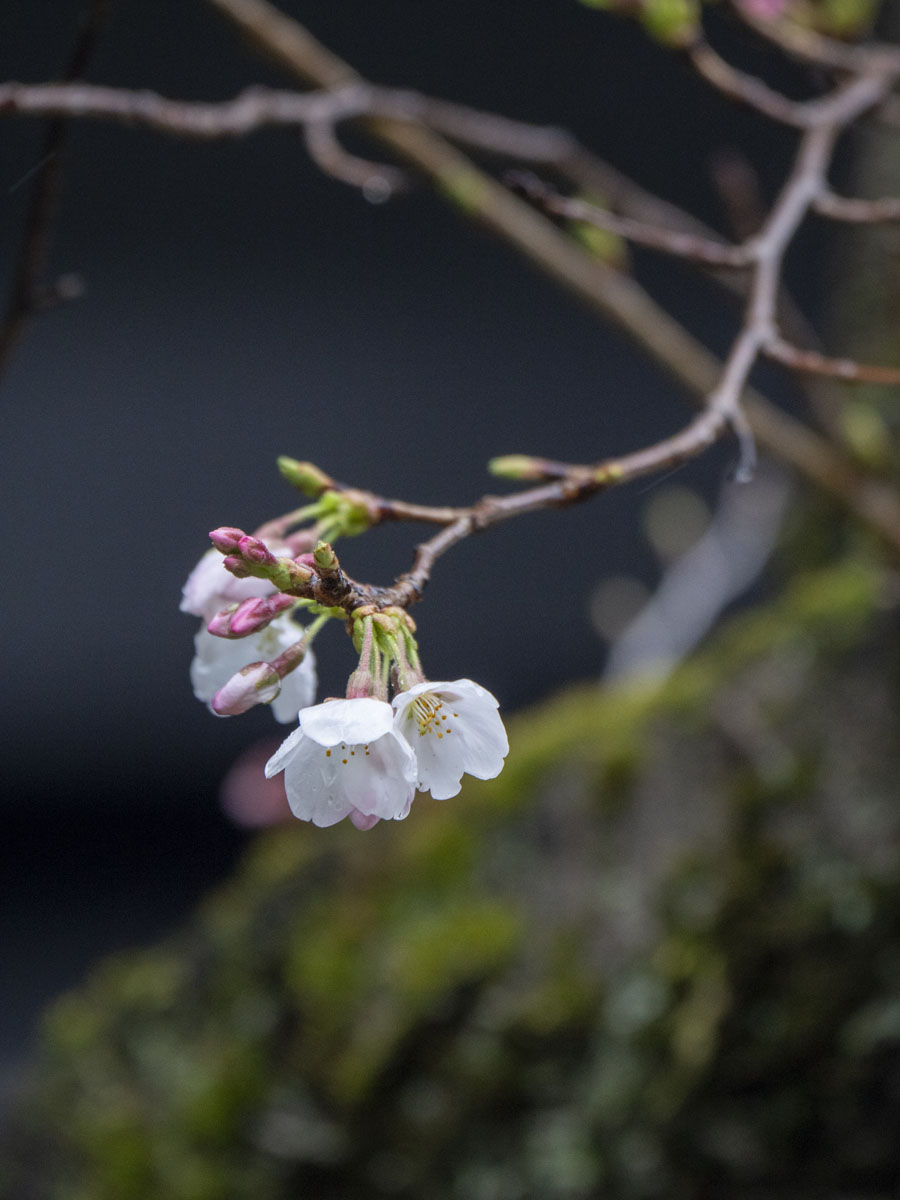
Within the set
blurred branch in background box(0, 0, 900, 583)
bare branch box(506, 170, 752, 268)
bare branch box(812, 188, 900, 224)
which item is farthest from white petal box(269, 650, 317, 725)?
bare branch box(812, 188, 900, 224)

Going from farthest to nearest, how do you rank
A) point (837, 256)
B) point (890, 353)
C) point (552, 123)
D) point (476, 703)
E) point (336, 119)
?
1. point (552, 123)
2. point (837, 256)
3. point (890, 353)
4. point (336, 119)
5. point (476, 703)

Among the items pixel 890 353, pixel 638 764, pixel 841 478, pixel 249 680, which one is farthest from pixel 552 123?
pixel 249 680

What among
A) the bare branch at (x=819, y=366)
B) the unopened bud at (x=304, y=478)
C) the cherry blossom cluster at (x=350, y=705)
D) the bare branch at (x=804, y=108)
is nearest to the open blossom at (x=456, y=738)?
the cherry blossom cluster at (x=350, y=705)

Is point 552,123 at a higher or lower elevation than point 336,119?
higher

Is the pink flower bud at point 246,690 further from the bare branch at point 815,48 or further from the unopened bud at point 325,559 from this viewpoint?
the bare branch at point 815,48

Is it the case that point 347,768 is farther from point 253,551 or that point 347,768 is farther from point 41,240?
point 41,240

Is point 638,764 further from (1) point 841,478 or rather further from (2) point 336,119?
(2) point 336,119

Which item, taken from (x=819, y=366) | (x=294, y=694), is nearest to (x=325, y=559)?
(x=294, y=694)

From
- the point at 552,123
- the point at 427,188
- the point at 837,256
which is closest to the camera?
A: the point at 427,188
